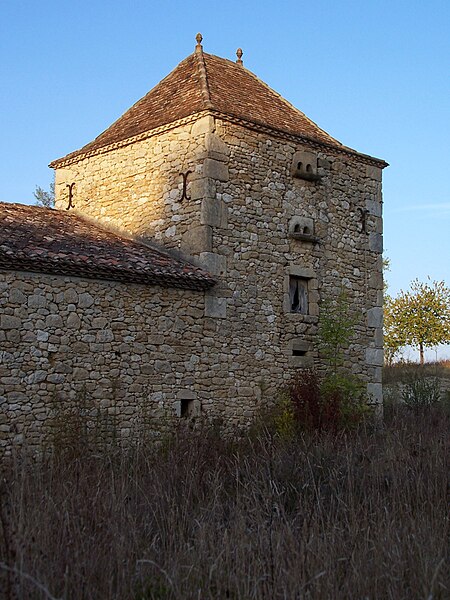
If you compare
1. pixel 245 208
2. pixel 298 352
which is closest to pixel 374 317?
pixel 298 352

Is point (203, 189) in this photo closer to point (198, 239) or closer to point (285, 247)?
point (198, 239)

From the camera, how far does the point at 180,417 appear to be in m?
11.8

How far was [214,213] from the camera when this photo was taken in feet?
41.2

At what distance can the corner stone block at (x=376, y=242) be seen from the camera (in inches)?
599

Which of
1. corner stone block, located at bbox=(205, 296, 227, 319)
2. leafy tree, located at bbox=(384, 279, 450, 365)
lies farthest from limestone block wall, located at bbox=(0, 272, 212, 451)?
leafy tree, located at bbox=(384, 279, 450, 365)

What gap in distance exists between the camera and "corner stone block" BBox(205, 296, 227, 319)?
12.2 m

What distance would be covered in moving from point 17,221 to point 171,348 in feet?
10.0

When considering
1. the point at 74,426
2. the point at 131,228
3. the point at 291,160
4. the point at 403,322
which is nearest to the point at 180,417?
the point at 74,426

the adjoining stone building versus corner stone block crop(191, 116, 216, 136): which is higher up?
corner stone block crop(191, 116, 216, 136)

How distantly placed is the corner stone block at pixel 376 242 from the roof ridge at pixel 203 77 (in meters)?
4.35

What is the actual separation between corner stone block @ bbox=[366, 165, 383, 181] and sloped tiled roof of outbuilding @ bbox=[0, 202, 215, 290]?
4946mm

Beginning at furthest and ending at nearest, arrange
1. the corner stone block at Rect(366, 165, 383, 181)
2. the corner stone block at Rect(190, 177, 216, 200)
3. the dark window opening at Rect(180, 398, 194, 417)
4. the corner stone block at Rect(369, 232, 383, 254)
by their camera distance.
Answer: the corner stone block at Rect(366, 165, 383, 181) → the corner stone block at Rect(369, 232, 383, 254) → the corner stone block at Rect(190, 177, 216, 200) → the dark window opening at Rect(180, 398, 194, 417)

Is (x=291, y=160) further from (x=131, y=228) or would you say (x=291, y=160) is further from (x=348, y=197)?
(x=131, y=228)

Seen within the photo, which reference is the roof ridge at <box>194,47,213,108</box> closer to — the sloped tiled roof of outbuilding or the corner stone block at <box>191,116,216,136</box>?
the corner stone block at <box>191,116,216,136</box>
